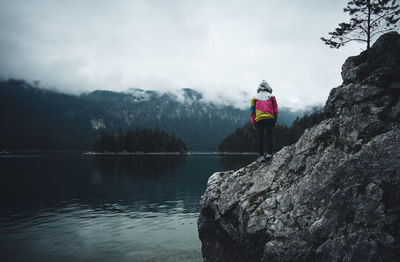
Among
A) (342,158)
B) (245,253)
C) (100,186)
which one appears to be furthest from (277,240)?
(100,186)

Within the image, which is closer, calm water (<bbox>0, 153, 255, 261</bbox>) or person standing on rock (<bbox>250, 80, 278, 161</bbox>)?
person standing on rock (<bbox>250, 80, 278, 161</bbox>)

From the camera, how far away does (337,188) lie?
9688 mm

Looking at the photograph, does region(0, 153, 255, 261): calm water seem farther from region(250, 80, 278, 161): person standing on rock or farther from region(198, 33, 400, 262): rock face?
region(250, 80, 278, 161): person standing on rock

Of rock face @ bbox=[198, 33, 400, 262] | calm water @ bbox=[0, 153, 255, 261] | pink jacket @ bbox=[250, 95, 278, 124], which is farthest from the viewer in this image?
calm water @ bbox=[0, 153, 255, 261]

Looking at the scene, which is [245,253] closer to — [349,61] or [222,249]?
[222,249]

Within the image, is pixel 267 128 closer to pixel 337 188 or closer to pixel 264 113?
pixel 264 113

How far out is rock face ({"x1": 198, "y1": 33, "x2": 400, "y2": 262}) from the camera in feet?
28.9

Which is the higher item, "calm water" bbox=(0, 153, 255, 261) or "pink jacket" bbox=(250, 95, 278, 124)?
"pink jacket" bbox=(250, 95, 278, 124)

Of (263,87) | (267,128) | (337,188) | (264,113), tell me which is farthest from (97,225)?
(337,188)

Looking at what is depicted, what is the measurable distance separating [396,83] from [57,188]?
52.2m

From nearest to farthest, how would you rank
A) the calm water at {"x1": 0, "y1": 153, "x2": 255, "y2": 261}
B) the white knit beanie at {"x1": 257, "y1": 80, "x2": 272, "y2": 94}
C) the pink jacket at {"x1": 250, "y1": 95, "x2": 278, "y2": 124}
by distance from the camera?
the pink jacket at {"x1": 250, "y1": 95, "x2": 278, "y2": 124} → the white knit beanie at {"x1": 257, "y1": 80, "x2": 272, "y2": 94} → the calm water at {"x1": 0, "y1": 153, "x2": 255, "y2": 261}

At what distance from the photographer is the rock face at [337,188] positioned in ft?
28.9

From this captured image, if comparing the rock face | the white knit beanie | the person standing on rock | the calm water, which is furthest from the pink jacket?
the calm water

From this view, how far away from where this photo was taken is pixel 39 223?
81.8 feet
